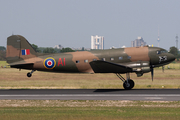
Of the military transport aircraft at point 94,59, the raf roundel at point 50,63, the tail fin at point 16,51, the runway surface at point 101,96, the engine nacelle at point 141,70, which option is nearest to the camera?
the runway surface at point 101,96

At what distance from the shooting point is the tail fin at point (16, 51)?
32625mm

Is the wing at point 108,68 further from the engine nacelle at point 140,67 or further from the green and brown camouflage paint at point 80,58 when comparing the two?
the engine nacelle at point 140,67

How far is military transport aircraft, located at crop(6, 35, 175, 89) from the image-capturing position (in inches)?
1160

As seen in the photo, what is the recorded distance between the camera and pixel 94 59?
3073 cm

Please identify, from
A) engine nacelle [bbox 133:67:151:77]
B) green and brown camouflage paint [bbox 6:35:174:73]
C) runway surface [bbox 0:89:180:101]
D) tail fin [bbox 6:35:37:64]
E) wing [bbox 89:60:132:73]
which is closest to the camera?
runway surface [bbox 0:89:180:101]

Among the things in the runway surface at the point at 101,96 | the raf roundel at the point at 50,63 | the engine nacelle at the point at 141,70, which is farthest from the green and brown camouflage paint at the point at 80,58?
the runway surface at the point at 101,96

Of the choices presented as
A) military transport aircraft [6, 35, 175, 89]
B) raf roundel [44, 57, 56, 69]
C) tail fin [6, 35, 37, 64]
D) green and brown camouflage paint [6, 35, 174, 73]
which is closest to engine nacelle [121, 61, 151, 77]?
military transport aircraft [6, 35, 175, 89]

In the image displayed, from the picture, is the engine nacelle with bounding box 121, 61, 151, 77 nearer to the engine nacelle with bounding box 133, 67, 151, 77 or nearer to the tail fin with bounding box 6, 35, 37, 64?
the engine nacelle with bounding box 133, 67, 151, 77

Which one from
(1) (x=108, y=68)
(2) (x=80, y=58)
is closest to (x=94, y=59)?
(2) (x=80, y=58)

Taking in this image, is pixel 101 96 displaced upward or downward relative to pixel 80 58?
downward

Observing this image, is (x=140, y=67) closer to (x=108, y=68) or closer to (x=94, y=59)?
(x=108, y=68)

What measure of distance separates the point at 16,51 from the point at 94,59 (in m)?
9.86
